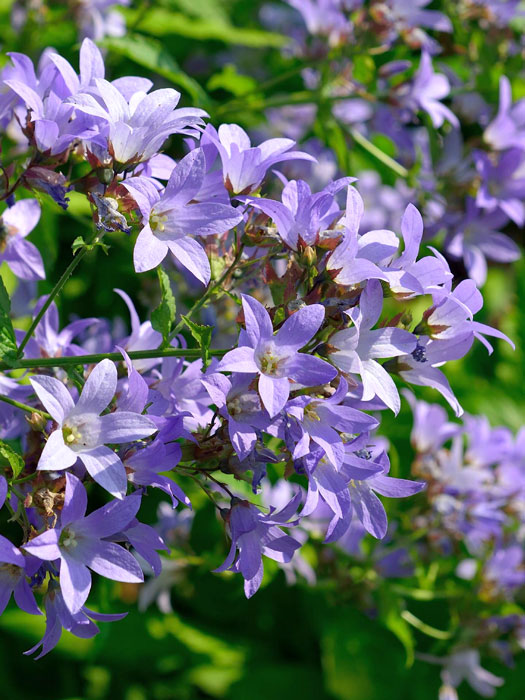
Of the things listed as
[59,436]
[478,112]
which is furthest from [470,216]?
[59,436]

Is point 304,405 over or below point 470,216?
over

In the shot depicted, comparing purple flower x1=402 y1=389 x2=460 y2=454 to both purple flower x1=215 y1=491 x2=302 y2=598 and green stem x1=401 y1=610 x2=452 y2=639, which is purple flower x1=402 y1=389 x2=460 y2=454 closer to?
green stem x1=401 y1=610 x2=452 y2=639

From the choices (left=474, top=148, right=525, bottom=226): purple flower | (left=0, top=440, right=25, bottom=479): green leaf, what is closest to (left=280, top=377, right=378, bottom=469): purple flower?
(left=0, top=440, right=25, bottom=479): green leaf

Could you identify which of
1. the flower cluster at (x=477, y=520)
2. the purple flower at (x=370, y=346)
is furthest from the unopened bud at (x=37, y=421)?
the flower cluster at (x=477, y=520)

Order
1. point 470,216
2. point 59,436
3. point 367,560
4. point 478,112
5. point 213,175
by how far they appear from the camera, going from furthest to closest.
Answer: point 478,112, point 470,216, point 367,560, point 213,175, point 59,436

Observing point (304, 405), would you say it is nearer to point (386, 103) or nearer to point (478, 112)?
point (386, 103)

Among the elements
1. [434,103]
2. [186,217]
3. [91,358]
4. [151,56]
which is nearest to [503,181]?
[434,103]

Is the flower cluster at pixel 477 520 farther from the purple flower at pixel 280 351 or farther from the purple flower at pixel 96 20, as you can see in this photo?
the purple flower at pixel 96 20
